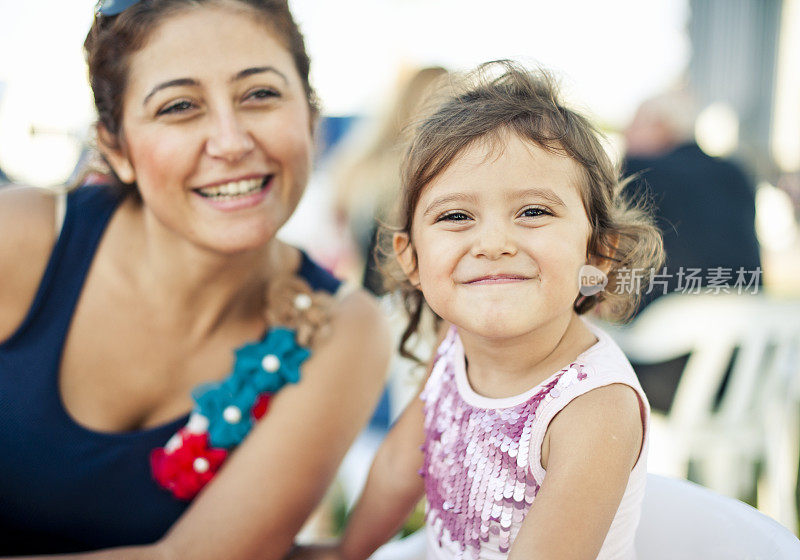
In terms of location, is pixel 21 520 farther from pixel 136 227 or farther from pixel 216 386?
pixel 136 227

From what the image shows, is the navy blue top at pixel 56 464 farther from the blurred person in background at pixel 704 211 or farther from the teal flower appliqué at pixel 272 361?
the blurred person in background at pixel 704 211

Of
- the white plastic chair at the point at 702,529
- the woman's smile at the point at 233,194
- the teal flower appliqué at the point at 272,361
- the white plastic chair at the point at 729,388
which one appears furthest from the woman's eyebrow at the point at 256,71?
the white plastic chair at the point at 729,388

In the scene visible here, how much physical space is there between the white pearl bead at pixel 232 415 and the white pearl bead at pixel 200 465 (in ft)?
0.31

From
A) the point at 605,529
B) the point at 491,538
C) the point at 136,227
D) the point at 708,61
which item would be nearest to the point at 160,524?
the point at 136,227

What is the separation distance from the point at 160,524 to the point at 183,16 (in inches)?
42.3

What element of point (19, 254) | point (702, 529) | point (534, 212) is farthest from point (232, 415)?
point (702, 529)

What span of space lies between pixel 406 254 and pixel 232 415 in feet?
1.84

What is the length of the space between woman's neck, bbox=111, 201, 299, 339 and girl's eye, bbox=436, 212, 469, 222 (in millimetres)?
672

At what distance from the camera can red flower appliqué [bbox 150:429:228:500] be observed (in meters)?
1.53

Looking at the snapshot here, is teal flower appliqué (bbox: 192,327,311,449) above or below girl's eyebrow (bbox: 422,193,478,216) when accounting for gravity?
below

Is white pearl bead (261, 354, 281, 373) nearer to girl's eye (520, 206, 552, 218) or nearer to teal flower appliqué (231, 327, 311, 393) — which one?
teal flower appliqué (231, 327, 311, 393)

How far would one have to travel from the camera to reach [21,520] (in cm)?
154

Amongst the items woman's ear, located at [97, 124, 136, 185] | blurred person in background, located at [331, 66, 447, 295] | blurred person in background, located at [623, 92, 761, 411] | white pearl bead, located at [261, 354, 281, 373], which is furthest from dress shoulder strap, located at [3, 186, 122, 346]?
blurred person in background, located at [623, 92, 761, 411]

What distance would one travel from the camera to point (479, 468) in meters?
1.15
